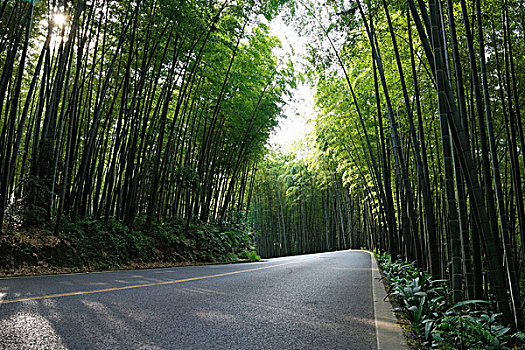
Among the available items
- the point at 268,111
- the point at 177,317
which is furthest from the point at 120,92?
the point at 177,317

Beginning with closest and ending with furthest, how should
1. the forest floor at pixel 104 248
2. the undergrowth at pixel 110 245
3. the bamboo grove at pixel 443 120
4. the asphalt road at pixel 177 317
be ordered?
1. the asphalt road at pixel 177 317
2. the bamboo grove at pixel 443 120
3. the forest floor at pixel 104 248
4. the undergrowth at pixel 110 245

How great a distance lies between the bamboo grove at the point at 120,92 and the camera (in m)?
6.24

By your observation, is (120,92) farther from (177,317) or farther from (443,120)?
(443,120)

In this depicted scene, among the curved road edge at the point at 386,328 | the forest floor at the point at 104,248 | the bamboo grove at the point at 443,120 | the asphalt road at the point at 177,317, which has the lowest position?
the curved road edge at the point at 386,328

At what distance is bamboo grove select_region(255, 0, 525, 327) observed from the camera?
8.40 feet

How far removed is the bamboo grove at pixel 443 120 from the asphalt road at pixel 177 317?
3.53ft

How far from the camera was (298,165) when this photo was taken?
27.7 metres

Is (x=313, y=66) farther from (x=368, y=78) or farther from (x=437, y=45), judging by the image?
(x=437, y=45)

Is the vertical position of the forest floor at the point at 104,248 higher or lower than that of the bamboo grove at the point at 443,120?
lower

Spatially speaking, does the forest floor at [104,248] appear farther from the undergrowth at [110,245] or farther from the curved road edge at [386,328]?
the curved road edge at [386,328]

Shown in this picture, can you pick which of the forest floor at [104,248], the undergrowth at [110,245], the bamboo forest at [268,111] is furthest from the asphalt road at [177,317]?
the undergrowth at [110,245]

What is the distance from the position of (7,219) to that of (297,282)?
5.00 m

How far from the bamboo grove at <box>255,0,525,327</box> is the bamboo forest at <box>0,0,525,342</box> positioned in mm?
25

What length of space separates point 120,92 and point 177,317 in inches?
318
